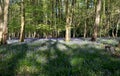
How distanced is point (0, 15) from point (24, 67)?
40.1 ft

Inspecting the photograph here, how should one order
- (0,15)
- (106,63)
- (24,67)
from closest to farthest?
(24,67), (106,63), (0,15)

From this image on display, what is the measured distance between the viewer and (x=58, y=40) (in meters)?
32.8

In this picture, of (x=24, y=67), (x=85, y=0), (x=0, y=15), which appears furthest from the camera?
(x=85, y=0)

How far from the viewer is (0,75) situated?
9.27 metres

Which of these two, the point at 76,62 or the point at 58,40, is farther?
the point at 58,40

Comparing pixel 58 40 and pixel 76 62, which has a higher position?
pixel 76 62

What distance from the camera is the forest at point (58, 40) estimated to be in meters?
10.5

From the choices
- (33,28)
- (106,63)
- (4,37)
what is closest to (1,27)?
(4,37)

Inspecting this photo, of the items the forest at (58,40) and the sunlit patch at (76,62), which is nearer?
the forest at (58,40)

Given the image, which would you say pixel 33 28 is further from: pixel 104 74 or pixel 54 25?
pixel 104 74

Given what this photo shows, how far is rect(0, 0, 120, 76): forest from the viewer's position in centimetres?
1050

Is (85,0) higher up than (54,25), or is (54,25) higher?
(85,0)

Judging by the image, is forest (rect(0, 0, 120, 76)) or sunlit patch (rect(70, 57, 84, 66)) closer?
forest (rect(0, 0, 120, 76))

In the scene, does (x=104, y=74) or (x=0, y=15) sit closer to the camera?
(x=104, y=74)
